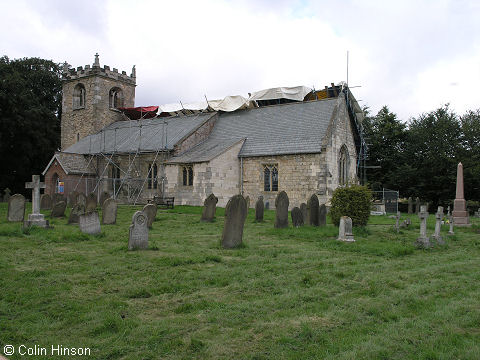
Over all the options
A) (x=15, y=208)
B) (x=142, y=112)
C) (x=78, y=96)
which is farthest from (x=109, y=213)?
(x=78, y=96)

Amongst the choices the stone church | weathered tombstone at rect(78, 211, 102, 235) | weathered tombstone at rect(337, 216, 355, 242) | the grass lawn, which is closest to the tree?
the stone church

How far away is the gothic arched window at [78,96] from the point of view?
124 feet

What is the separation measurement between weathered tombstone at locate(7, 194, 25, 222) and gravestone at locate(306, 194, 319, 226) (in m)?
9.80

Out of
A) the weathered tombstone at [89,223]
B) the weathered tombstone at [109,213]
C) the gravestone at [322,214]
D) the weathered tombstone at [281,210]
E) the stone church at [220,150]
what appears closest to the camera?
the weathered tombstone at [89,223]

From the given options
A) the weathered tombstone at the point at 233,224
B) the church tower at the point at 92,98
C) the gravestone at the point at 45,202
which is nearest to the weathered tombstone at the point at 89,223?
the weathered tombstone at the point at 233,224

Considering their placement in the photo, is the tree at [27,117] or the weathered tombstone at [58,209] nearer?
the weathered tombstone at [58,209]

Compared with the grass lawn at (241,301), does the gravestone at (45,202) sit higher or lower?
higher

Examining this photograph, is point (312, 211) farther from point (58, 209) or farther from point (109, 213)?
point (58, 209)

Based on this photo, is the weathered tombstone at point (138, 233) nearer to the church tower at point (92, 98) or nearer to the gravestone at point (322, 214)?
the gravestone at point (322, 214)

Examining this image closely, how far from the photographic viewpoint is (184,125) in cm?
3078

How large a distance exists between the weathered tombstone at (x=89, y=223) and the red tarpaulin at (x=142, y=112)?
26.9m

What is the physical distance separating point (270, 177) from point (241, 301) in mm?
19084

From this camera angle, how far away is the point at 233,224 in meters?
10.1

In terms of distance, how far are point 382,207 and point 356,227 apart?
11709 mm
